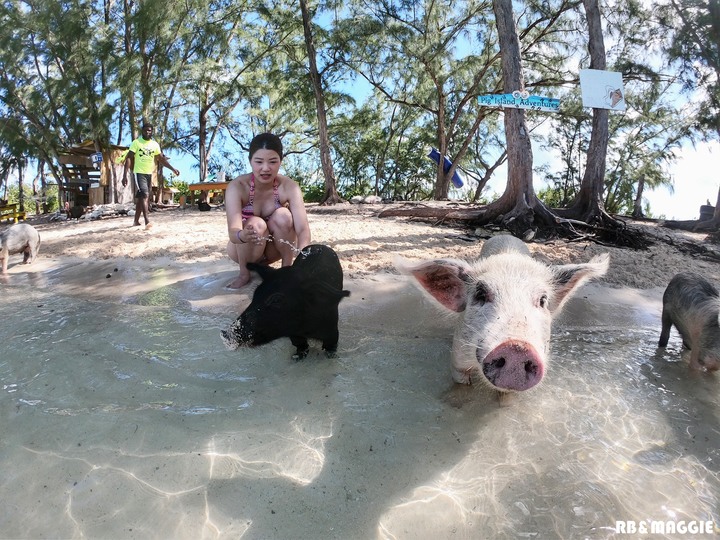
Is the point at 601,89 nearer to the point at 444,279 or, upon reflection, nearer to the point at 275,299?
the point at 444,279

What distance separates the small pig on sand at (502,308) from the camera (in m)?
1.96

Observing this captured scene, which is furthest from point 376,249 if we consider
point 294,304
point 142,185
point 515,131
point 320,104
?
point 320,104

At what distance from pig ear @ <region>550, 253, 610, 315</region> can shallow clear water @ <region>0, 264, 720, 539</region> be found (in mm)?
514

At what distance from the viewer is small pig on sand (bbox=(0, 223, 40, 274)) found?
5.86 meters

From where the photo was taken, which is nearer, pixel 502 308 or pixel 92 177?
pixel 502 308

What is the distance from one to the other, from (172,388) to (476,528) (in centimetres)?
176

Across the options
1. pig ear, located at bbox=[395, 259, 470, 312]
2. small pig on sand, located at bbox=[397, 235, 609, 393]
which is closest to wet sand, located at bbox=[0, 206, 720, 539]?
small pig on sand, located at bbox=[397, 235, 609, 393]

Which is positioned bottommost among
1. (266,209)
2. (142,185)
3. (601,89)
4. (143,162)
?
(266,209)

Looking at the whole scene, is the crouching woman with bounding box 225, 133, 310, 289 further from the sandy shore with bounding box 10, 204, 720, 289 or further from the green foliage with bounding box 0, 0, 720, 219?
the green foliage with bounding box 0, 0, 720, 219

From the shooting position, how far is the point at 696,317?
3.12 metres

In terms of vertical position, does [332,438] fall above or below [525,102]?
below

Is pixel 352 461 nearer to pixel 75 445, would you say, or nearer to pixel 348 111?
pixel 75 445

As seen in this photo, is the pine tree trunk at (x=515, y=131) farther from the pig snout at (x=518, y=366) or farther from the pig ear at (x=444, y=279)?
the pig snout at (x=518, y=366)

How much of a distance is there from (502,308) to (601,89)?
748cm
